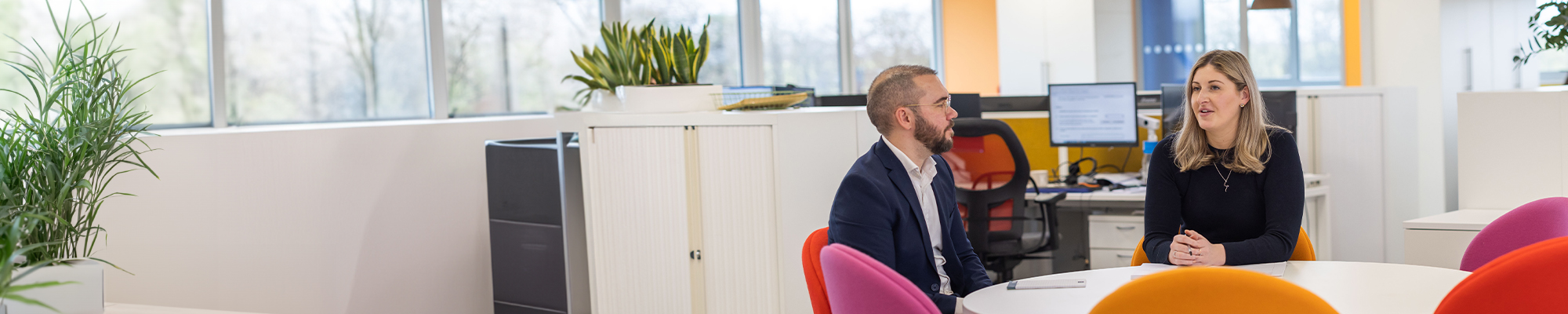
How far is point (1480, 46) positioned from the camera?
597 cm

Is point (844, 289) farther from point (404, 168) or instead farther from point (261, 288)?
point (404, 168)

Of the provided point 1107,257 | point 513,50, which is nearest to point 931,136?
point 1107,257

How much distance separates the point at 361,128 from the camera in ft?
12.6

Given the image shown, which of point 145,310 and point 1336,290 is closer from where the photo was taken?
point 1336,290

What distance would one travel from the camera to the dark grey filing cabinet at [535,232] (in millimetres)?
3393

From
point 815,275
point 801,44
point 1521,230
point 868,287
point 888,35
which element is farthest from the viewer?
point 888,35

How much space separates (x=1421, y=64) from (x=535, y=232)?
17.2 feet

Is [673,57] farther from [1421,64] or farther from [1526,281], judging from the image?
[1421,64]

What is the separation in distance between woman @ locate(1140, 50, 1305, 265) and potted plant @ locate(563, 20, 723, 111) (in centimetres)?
133

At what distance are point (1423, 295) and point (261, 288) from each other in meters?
3.51

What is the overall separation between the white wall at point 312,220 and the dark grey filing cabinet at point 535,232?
1.59 ft

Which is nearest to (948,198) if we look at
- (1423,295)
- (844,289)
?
(844,289)

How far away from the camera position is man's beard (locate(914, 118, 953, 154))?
73.4 inches

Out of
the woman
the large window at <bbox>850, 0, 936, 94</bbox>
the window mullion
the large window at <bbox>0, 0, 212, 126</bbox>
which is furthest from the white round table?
the large window at <bbox>850, 0, 936, 94</bbox>
